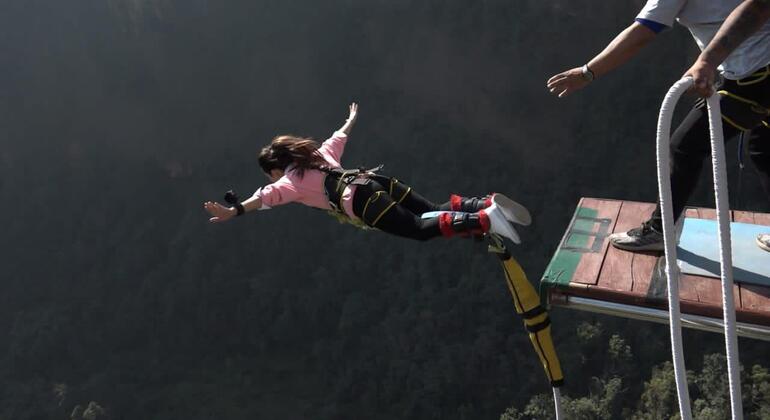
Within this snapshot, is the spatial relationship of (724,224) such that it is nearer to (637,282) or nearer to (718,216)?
(718,216)

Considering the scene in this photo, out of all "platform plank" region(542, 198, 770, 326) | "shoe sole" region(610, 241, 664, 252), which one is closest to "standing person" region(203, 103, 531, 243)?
"platform plank" region(542, 198, 770, 326)

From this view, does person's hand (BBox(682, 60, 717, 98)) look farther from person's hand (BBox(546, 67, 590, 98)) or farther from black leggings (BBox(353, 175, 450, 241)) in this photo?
A: black leggings (BBox(353, 175, 450, 241))

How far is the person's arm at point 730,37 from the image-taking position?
1.82m

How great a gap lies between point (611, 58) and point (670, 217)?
702 millimetres

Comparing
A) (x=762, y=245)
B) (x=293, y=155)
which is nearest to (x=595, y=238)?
(x=762, y=245)

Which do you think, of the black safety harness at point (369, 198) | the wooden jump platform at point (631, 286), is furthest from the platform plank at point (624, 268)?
the black safety harness at point (369, 198)

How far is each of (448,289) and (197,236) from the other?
31.0 feet

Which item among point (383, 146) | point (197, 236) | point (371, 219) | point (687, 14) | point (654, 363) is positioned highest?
point (383, 146)

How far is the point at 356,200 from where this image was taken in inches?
133

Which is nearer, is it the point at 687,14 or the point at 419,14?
the point at 687,14

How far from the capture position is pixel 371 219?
3352mm

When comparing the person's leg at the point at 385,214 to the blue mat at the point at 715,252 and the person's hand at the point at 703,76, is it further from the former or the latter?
the person's hand at the point at 703,76

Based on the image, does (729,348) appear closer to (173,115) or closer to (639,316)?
(639,316)

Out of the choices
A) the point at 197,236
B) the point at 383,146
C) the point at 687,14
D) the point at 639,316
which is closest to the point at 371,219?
the point at 639,316
